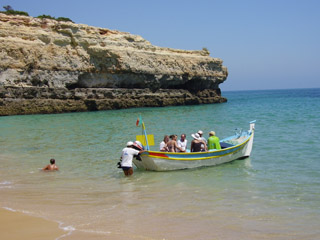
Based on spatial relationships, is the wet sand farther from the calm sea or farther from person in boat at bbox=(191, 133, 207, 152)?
person in boat at bbox=(191, 133, 207, 152)

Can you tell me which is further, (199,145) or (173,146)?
(199,145)

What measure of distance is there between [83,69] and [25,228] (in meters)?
35.2

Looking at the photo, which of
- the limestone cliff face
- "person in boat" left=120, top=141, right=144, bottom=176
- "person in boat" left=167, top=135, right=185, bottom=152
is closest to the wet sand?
"person in boat" left=120, top=141, right=144, bottom=176

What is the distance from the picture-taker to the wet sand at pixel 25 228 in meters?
5.51

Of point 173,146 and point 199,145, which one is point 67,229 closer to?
point 173,146

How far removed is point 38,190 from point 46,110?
94.2 feet

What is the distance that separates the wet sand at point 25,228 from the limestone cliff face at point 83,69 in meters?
30.3

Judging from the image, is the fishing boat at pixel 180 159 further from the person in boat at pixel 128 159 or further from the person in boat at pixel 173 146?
the person in boat at pixel 173 146

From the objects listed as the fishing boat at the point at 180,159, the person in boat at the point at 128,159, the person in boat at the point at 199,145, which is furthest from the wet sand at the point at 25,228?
the person in boat at the point at 199,145

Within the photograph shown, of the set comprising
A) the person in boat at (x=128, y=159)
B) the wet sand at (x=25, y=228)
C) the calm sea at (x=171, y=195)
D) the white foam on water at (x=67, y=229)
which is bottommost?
the calm sea at (x=171, y=195)

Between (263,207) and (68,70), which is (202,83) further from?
(263,207)

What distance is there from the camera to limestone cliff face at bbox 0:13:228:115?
3528 cm

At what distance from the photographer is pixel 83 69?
39.7 meters

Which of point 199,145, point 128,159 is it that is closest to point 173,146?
point 199,145
